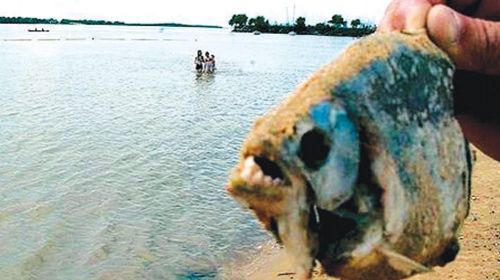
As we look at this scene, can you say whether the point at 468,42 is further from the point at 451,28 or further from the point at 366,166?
the point at 366,166

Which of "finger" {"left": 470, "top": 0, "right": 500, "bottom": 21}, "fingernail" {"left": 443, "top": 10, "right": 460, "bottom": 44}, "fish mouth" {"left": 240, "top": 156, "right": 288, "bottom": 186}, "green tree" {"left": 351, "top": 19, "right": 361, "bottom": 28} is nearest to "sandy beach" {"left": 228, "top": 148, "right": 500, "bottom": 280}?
"finger" {"left": 470, "top": 0, "right": 500, "bottom": 21}

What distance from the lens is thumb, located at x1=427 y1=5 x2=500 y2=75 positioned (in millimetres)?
2277

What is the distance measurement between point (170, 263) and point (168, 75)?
44045 millimetres

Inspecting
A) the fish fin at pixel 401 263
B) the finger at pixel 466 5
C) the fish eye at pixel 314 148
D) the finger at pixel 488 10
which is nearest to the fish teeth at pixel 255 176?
the fish eye at pixel 314 148

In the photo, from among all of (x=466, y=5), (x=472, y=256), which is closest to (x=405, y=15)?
(x=466, y=5)

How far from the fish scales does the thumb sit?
132 mm

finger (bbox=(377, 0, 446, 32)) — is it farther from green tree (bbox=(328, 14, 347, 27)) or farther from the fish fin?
green tree (bbox=(328, 14, 347, 27))

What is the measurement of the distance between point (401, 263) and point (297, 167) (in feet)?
1.83

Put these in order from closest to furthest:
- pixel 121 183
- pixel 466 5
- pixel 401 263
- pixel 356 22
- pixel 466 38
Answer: pixel 401 263 < pixel 466 38 < pixel 466 5 < pixel 121 183 < pixel 356 22

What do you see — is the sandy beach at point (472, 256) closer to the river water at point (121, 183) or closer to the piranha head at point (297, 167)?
the river water at point (121, 183)

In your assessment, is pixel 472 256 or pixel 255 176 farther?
pixel 472 256

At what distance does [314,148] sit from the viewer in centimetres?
166

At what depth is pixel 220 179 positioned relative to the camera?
67.3 ft

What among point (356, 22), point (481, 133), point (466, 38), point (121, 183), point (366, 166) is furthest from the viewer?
point (356, 22)
